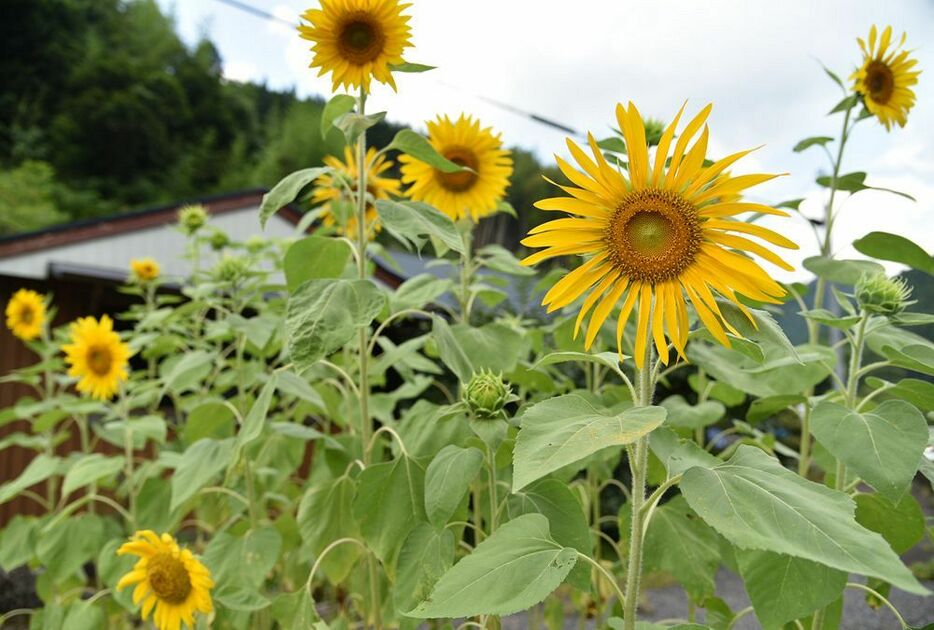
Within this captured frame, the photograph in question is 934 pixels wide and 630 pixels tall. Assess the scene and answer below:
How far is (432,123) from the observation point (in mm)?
1348

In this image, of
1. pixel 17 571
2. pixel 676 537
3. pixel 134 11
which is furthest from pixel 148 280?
pixel 134 11

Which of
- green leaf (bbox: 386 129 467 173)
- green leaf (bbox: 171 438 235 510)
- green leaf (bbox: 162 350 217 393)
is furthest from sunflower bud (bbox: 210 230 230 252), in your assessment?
green leaf (bbox: 386 129 467 173)

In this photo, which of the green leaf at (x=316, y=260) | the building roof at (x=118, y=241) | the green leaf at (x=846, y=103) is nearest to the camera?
the green leaf at (x=316, y=260)

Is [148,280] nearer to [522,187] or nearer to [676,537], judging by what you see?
[676,537]

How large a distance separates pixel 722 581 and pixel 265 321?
3.69 m

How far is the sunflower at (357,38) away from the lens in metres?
1.01

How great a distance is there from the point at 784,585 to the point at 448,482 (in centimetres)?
37

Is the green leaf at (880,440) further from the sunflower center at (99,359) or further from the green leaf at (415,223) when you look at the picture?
the sunflower center at (99,359)

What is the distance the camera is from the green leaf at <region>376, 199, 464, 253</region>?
3.01ft

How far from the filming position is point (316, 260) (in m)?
1.01

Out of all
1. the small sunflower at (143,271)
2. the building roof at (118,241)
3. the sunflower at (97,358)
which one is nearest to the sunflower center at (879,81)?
the sunflower at (97,358)

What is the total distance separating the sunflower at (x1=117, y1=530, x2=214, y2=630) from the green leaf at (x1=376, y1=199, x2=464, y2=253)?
2.20ft

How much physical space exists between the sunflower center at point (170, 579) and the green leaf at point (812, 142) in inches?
49.3

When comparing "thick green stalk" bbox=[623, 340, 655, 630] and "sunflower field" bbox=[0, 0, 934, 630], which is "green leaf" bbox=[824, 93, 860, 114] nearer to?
"sunflower field" bbox=[0, 0, 934, 630]
